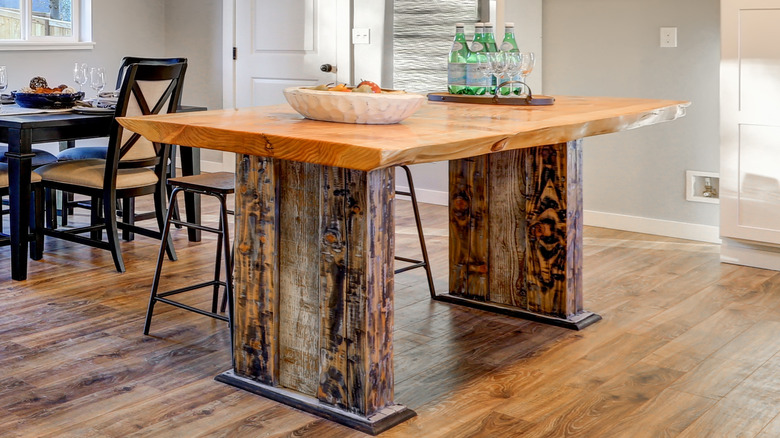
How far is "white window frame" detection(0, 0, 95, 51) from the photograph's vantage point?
6091 mm

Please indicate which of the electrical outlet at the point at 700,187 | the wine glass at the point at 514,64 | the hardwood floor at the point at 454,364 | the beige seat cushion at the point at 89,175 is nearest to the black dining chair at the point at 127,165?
the beige seat cushion at the point at 89,175

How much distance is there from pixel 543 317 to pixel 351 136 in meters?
1.45

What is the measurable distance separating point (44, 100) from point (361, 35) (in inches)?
95.1

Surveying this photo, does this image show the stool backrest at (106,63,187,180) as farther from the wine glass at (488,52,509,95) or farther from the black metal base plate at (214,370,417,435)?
the black metal base plate at (214,370,417,435)

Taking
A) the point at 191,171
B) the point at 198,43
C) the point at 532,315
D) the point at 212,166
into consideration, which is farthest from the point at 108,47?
the point at 532,315

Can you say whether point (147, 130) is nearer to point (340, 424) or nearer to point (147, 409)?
point (147, 409)

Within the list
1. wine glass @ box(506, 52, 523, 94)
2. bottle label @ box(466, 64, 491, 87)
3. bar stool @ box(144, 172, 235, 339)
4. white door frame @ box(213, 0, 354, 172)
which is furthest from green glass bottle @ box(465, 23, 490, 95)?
white door frame @ box(213, 0, 354, 172)

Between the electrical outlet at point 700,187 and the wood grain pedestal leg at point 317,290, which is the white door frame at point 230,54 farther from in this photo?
the wood grain pedestal leg at point 317,290

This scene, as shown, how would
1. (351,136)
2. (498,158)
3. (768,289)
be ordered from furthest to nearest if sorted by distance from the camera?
(768,289) < (498,158) < (351,136)

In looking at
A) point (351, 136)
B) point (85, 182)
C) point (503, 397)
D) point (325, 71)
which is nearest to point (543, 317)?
point (503, 397)

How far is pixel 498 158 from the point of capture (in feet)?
10.9

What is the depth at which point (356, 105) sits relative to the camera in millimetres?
2490

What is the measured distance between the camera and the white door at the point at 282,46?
612 centimetres

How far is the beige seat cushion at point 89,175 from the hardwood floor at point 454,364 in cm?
40
